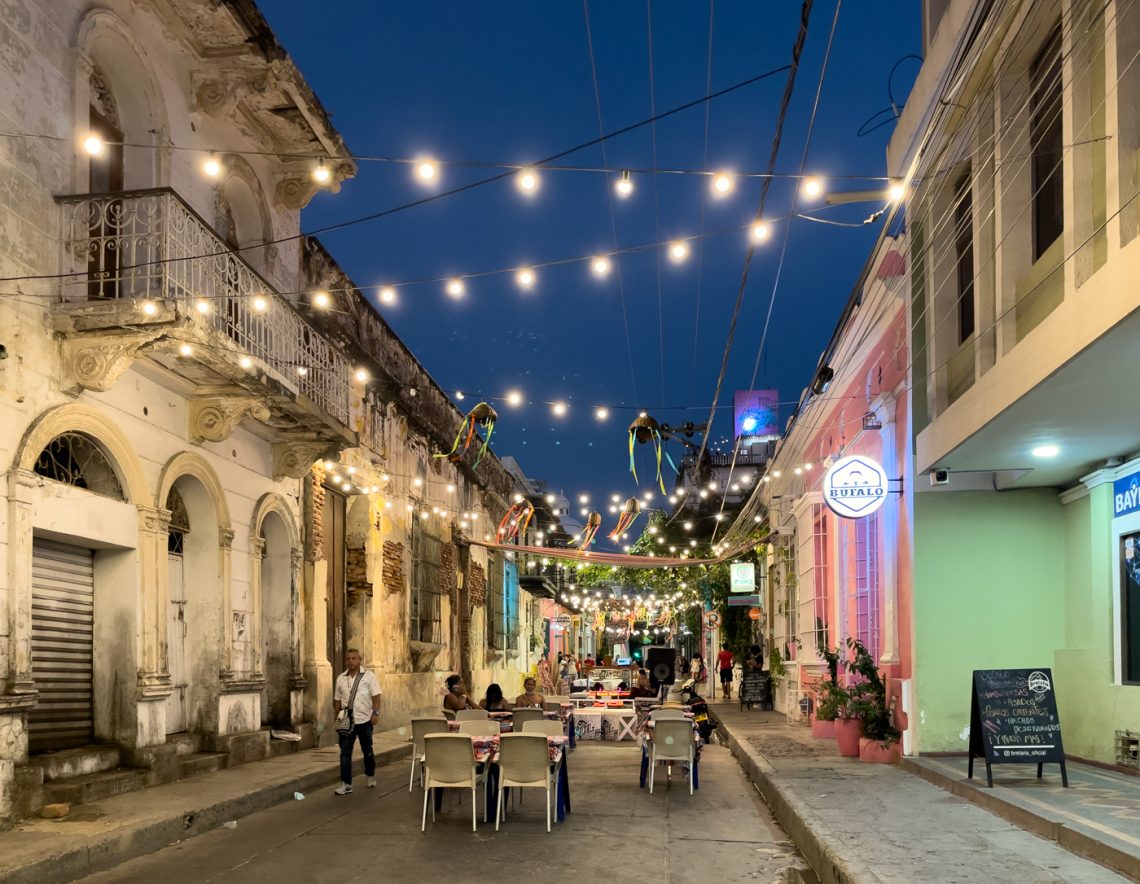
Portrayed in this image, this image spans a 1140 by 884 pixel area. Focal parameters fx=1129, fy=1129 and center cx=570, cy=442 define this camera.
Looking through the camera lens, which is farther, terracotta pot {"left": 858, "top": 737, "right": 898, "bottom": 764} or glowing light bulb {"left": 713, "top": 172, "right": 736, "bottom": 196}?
terracotta pot {"left": 858, "top": 737, "right": 898, "bottom": 764}

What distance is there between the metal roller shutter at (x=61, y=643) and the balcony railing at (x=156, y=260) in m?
2.71

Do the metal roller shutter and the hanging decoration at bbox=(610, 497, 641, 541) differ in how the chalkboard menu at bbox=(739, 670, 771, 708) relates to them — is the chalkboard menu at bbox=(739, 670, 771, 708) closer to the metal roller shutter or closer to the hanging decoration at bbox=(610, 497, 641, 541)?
the hanging decoration at bbox=(610, 497, 641, 541)

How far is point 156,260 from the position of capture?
36.4 ft

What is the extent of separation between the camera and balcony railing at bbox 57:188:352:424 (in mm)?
10961

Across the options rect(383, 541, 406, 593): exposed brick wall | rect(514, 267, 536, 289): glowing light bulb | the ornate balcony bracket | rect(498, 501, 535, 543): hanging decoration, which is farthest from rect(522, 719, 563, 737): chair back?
rect(498, 501, 535, 543): hanging decoration

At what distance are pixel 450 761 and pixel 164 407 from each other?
5633 millimetres

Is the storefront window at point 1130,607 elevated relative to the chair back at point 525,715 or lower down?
elevated

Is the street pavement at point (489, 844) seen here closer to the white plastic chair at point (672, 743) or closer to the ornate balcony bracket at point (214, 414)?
the white plastic chair at point (672, 743)

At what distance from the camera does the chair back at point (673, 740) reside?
13242mm

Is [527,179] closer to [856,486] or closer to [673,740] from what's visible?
[856,486]

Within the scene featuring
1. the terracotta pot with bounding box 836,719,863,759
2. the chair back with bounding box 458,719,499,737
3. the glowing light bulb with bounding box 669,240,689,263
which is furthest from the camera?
the terracotta pot with bounding box 836,719,863,759

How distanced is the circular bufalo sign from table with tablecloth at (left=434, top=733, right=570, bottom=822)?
4.77m

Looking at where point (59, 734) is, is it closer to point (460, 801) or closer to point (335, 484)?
point (460, 801)

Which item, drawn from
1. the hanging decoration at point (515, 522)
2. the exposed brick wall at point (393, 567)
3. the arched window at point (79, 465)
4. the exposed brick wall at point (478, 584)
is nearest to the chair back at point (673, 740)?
the arched window at point (79, 465)
